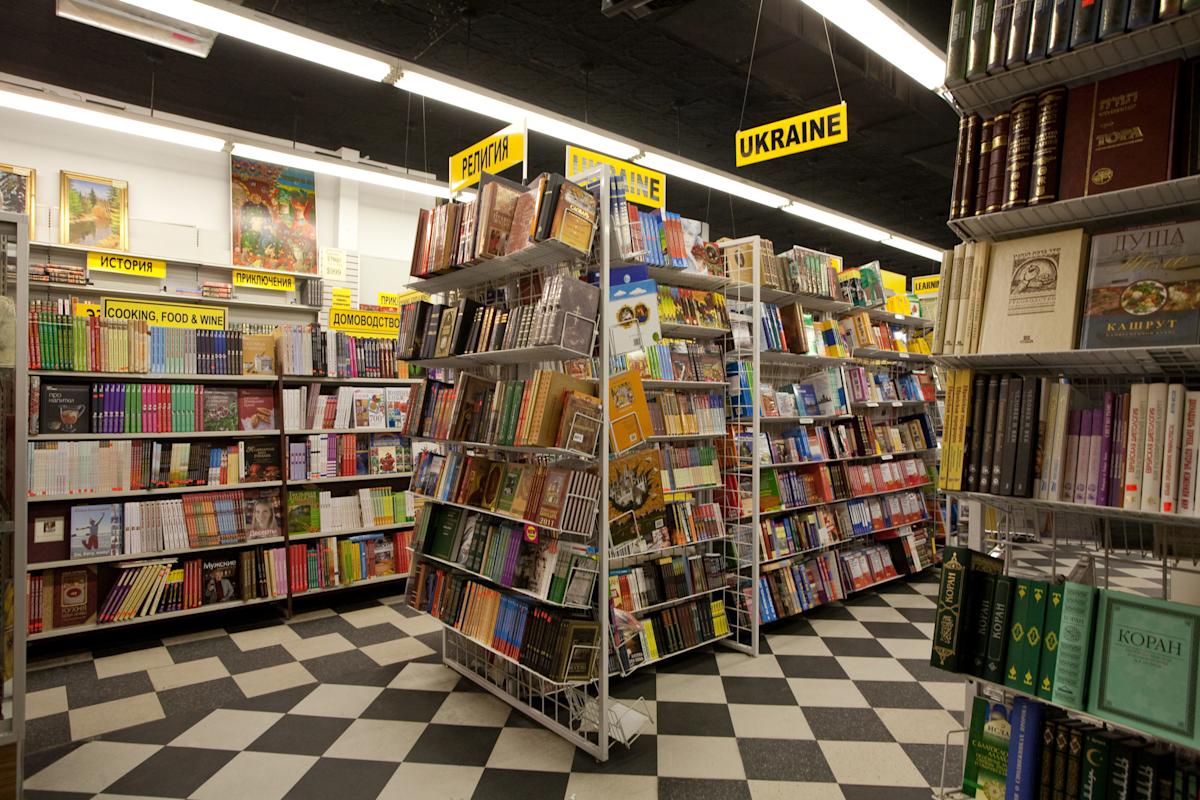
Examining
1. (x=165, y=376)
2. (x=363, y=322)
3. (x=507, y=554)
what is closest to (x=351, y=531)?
(x=165, y=376)

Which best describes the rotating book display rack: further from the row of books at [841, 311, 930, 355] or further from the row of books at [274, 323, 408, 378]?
the row of books at [274, 323, 408, 378]

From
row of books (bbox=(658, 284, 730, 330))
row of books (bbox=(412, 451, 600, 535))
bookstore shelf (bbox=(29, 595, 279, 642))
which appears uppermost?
row of books (bbox=(658, 284, 730, 330))

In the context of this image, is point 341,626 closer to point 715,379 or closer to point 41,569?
point 41,569

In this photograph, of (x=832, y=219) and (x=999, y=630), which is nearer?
(x=999, y=630)

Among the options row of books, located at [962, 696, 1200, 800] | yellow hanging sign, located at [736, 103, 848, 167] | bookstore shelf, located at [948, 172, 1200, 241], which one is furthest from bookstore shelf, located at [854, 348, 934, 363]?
row of books, located at [962, 696, 1200, 800]

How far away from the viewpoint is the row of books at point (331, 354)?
15.6 ft

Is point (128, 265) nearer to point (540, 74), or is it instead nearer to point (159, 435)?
point (159, 435)

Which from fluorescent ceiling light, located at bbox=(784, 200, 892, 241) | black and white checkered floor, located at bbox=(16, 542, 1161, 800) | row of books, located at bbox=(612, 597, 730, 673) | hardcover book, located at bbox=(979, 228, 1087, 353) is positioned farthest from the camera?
fluorescent ceiling light, located at bbox=(784, 200, 892, 241)

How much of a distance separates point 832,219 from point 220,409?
7418mm

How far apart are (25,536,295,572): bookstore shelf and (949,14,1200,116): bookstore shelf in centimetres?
477

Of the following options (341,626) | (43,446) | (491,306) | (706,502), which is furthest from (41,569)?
(706,502)

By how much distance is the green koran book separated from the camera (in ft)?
4.37

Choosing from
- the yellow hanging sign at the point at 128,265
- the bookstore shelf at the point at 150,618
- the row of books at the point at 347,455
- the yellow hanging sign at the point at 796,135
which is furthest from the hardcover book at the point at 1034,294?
the yellow hanging sign at the point at 128,265

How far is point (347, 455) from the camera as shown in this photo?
5.02 meters
